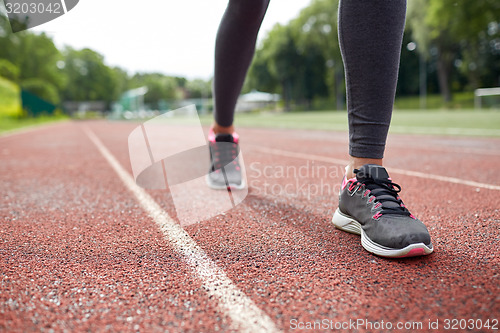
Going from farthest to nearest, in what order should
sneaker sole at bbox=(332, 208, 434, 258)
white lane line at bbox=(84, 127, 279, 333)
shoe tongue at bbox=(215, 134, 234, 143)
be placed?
shoe tongue at bbox=(215, 134, 234, 143) → sneaker sole at bbox=(332, 208, 434, 258) → white lane line at bbox=(84, 127, 279, 333)

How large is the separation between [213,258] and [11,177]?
2.59 metres

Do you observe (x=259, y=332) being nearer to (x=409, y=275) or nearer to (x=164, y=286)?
(x=164, y=286)

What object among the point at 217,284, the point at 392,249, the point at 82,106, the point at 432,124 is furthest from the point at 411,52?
the point at 82,106

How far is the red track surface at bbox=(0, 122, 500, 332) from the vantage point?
33.3 inches

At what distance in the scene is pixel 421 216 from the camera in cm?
168

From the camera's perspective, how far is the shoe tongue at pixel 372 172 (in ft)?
4.41

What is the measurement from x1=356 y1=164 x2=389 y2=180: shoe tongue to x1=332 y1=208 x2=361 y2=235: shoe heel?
6.8 inches

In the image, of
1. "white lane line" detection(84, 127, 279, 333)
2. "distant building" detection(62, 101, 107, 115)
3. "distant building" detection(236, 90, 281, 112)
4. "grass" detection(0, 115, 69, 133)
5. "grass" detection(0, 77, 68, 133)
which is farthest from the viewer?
"distant building" detection(62, 101, 107, 115)

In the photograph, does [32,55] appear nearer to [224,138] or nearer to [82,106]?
[82,106]

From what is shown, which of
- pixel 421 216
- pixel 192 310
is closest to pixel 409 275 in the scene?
pixel 192 310

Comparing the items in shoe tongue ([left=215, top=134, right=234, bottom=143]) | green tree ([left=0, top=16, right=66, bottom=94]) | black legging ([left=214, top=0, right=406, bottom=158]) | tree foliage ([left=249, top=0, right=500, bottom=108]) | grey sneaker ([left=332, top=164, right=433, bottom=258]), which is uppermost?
green tree ([left=0, top=16, right=66, bottom=94])

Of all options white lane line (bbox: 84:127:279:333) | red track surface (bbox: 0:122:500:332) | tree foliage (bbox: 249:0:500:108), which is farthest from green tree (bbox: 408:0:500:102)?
white lane line (bbox: 84:127:279:333)

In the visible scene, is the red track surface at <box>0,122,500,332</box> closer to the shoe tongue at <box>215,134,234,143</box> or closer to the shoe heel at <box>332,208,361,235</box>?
the shoe heel at <box>332,208,361,235</box>

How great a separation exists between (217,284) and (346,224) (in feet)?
2.09
